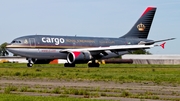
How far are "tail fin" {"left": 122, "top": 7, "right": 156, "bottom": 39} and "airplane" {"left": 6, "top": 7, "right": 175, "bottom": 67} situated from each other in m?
1.17

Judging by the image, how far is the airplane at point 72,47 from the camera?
60.8 meters

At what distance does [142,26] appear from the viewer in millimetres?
74938

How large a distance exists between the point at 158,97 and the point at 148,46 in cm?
4517

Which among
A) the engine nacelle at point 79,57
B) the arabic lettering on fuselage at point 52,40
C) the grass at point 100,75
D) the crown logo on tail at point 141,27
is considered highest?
the crown logo on tail at point 141,27

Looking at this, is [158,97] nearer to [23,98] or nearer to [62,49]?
[23,98]

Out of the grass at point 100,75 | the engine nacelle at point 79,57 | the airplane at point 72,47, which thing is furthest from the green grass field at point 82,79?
the airplane at point 72,47

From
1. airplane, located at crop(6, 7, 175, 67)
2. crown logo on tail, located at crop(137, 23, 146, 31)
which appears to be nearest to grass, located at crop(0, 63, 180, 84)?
airplane, located at crop(6, 7, 175, 67)

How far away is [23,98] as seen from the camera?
64.3ft

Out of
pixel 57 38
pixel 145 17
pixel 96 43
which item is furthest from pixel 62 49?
pixel 145 17

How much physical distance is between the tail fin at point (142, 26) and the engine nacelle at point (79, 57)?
13.6 m

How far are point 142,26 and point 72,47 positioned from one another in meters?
15.2

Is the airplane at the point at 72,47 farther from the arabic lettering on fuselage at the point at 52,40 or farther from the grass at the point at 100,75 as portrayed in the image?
the grass at the point at 100,75

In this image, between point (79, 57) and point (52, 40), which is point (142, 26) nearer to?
point (79, 57)

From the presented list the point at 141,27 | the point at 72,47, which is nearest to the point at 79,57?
the point at 72,47
